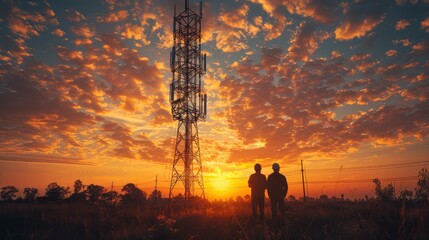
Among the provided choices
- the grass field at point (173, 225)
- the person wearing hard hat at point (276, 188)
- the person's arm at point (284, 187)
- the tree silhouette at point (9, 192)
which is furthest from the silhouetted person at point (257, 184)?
the tree silhouette at point (9, 192)

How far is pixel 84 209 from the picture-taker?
1451 cm

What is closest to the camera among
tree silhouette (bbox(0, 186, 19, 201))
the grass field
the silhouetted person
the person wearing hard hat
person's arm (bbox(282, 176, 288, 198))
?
the grass field

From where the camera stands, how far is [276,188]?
1159 centimetres

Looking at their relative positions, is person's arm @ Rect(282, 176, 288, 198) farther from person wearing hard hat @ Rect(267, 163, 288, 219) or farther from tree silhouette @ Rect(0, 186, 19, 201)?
tree silhouette @ Rect(0, 186, 19, 201)

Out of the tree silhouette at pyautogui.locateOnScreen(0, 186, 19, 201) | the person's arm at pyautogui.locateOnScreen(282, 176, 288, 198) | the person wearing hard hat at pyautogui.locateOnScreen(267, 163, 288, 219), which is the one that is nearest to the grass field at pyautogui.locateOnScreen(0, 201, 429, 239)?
the person wearing hard hat at pyautogui.locateOnScreen(267, 163, 288, 219)

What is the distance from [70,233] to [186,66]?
2202 cm

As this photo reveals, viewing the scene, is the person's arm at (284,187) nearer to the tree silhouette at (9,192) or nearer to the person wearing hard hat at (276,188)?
the person wearing hard hat at (276,188)

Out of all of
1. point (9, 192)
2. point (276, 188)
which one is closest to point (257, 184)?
point (276, 188)

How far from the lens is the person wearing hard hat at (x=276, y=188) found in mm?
11492

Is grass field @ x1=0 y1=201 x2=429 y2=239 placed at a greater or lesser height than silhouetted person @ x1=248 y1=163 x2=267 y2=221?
lesser

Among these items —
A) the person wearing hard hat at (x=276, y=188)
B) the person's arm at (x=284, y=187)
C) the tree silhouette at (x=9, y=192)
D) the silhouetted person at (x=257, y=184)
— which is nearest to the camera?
the person wearing hard hat at (x=276, y=188)

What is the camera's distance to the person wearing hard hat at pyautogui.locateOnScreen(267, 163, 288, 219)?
11492mm

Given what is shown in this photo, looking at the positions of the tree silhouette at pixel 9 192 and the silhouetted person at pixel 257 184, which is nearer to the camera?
the silhouetted person at pixel 257 184

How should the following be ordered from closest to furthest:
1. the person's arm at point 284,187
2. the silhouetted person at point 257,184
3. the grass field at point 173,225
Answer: the grass field at point 173,225, the person's arm at point 284,187, the silhouetted person at point 257,184
